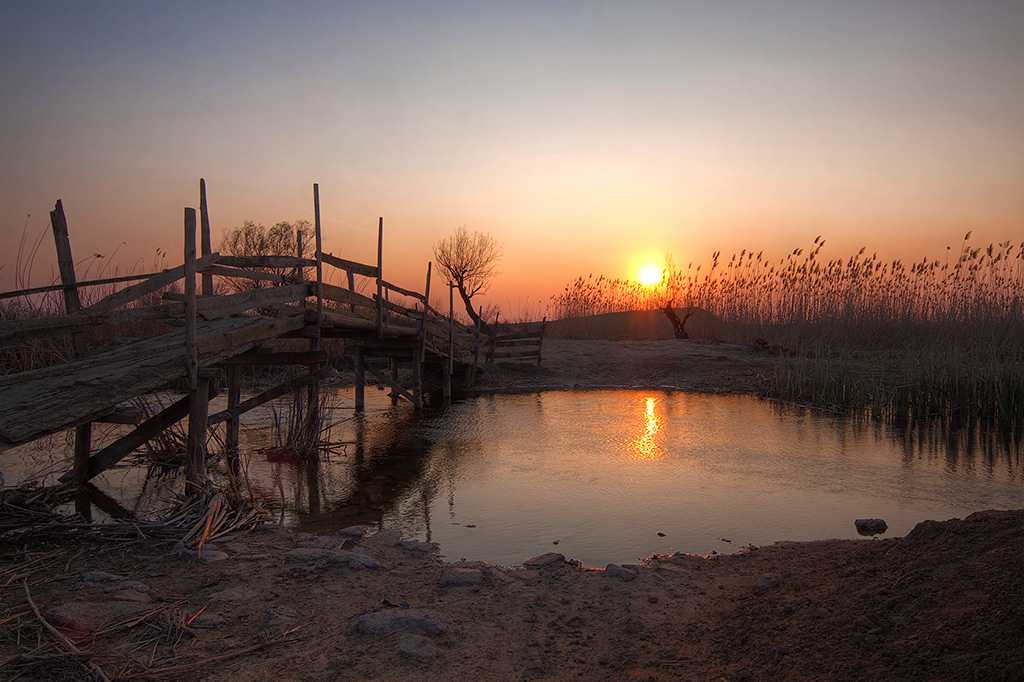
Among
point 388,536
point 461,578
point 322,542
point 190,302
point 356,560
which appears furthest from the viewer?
point 190,302

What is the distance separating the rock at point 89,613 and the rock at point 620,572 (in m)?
3.04

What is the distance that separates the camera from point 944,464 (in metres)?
9.89

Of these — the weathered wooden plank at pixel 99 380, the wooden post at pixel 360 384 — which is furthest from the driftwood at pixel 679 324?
the weathered wooden plank at pixel 99 380

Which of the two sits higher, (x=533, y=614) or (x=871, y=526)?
(x=533, y=614)

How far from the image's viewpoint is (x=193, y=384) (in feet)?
22.2

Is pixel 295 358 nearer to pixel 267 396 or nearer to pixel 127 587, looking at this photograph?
pixel 267 396

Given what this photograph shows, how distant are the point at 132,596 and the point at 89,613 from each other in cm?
33

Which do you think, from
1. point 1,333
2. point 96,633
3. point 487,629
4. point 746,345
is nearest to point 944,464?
point 487,629

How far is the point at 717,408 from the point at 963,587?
12.7 m

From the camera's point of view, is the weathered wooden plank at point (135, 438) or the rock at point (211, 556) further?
the weathered wooden plank at point (135, 438)

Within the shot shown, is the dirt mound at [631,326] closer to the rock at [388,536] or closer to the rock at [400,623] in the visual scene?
the rock at [388,536]

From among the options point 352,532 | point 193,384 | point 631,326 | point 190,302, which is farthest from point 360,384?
point 631,326

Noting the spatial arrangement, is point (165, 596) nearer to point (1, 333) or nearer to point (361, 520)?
point (361, 520)

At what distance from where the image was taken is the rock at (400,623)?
160 inches
